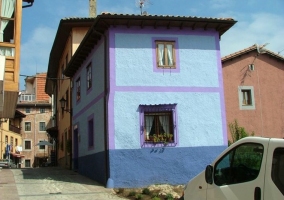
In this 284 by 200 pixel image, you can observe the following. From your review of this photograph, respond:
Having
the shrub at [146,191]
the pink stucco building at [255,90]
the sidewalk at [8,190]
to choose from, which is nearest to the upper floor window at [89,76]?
the sidewalk at [8,190]

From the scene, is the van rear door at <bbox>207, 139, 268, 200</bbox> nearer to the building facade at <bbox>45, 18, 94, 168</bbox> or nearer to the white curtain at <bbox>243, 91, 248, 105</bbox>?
the white curtain at <bbox>243, 91, 248, 105</bbox>

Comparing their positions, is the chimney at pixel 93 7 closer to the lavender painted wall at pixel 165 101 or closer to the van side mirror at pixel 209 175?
the lavender painted wall at pixel 165 101

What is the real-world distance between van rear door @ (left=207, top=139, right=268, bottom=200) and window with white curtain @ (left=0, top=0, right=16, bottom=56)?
6.83 meters

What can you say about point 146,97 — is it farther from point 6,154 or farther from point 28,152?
point 28,152

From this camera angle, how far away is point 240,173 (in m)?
5.35

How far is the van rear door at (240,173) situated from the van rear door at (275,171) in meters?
0.08

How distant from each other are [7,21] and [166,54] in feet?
21.6

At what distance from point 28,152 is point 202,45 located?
154 feet

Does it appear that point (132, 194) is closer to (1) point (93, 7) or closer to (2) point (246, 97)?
(2) point (246, 97)

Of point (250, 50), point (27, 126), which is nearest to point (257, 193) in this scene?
point (250, 50)

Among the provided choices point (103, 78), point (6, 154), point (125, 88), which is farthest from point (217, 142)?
point (6, 154)

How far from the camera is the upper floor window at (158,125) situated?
14414 mm

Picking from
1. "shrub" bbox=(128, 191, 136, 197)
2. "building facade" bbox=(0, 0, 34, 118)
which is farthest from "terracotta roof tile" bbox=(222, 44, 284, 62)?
"building facade" bbox=(0, 0, 34, 118)

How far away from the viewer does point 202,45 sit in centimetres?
1562
